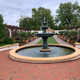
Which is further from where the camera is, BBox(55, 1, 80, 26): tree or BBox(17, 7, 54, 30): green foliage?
BBox(17, 7, 54, 30): green foliage

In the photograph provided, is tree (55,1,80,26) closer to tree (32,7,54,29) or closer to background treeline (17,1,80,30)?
background treeline (17,1,80,30)

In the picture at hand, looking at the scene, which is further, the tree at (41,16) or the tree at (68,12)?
the tree at (41,16)

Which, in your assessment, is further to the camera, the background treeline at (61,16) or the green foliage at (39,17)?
the green foliage at (39,17)

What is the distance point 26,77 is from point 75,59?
431cm

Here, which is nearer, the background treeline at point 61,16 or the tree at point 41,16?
the background treeline at point 61,16

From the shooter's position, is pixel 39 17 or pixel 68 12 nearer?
pixel 68 12

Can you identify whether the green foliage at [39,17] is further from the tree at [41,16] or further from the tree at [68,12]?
the tree at [68,12]

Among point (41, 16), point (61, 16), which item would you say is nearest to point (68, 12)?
point (61, 16)

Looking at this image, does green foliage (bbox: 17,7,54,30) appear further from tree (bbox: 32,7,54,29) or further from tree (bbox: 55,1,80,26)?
tree (bbox: 55,1,80,26)

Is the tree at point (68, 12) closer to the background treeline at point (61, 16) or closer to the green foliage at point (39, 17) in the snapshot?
the background treeline at point (61, 16)

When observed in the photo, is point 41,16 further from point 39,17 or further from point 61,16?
point 61,16

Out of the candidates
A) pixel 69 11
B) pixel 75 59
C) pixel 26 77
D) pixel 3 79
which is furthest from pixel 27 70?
pixel 69 11

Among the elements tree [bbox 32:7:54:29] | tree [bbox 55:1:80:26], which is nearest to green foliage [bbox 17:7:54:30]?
tree [bbox 32:7:54:29]

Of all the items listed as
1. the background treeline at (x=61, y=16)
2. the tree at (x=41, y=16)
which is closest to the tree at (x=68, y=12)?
the background treeline at (x=61, y=16)
